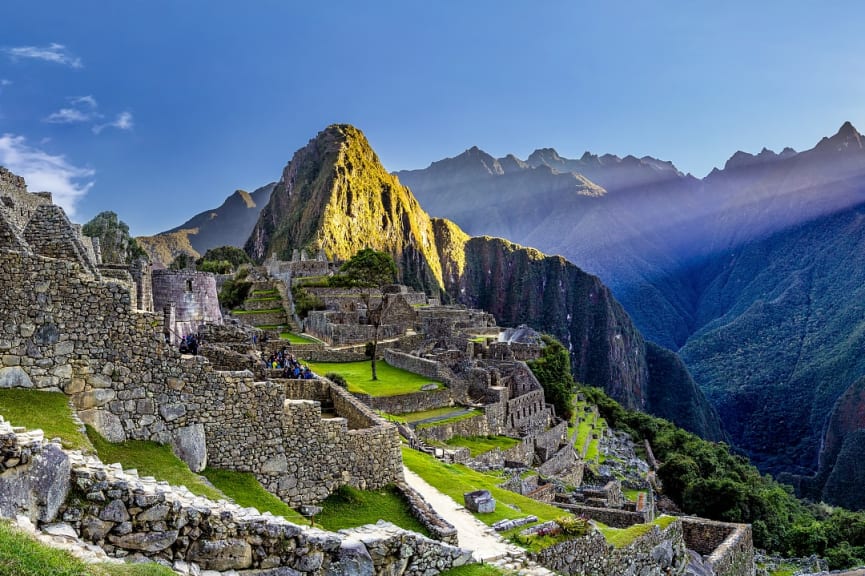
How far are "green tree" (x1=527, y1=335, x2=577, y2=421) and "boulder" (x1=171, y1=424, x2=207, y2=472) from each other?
43341 millimetres

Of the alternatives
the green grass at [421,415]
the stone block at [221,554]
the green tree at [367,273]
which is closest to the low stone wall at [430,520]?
the stone block at [221,554]

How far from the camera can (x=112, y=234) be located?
57.1 metres

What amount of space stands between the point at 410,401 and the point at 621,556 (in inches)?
762

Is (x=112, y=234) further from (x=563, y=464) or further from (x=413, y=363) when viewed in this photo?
(x=563, y=464)

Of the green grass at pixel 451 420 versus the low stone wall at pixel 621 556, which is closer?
the low stone wall at pixel 621 556

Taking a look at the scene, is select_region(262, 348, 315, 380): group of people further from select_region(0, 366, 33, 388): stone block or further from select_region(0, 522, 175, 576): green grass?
select_region(0, 522, 175, 576): green grass

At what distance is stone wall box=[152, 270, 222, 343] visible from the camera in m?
15.1

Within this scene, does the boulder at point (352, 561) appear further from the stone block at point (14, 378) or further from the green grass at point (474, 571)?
the stone block at point (14, 378)

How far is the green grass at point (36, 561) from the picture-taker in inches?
198

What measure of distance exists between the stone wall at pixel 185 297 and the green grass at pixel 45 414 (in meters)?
5.78

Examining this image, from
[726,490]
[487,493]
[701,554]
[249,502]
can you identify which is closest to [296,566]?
[249,502]

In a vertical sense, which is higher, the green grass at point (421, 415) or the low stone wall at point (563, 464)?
the green grass at point (421, 415)

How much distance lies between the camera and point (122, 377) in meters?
9.22

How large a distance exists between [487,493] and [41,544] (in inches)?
423
